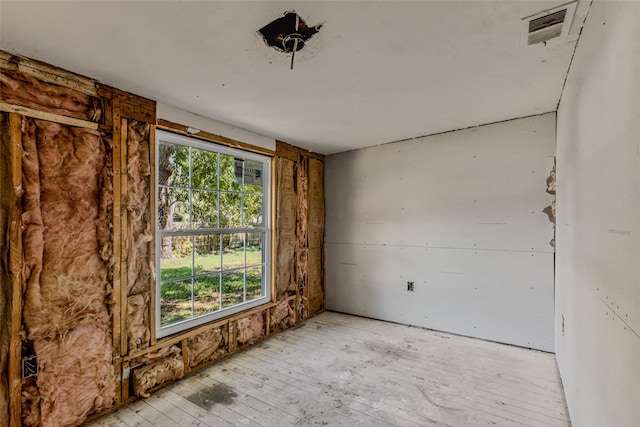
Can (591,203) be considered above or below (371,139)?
below

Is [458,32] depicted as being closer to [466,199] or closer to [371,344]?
[466,199]

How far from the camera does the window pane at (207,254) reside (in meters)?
2.91

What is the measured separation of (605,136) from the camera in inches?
47.5

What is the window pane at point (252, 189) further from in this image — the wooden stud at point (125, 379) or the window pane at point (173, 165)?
the wooden stud at point (125, 379)

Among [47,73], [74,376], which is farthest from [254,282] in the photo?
[47,73]

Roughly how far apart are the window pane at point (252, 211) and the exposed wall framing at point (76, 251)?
114 cm

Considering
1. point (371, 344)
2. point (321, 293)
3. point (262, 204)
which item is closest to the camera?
point (371, 344)

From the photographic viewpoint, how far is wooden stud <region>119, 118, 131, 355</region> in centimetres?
231

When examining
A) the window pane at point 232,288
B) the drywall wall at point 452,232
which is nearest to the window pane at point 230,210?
the window pane at point 232,288

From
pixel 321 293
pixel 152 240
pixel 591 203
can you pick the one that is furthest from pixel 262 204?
pixel 591 203

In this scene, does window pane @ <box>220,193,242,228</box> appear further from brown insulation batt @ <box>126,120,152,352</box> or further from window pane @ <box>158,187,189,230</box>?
brown insulation batt @ <box>126,120,152,352</box>

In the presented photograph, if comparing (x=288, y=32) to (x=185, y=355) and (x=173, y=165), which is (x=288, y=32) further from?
(x=185, y=355)

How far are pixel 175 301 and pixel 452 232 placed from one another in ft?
10.5

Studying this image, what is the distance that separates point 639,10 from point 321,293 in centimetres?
433
